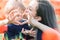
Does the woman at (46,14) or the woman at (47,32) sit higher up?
the woman at (46,14)

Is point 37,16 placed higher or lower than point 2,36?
higher

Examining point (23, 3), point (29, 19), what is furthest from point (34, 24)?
point (23, 3)

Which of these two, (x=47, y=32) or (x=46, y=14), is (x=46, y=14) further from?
(x=47, y=32)

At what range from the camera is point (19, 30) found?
86cm

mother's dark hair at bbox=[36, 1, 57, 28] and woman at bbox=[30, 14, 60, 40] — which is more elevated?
mother's dark hair at bbox=[36, 1, 57, 28]

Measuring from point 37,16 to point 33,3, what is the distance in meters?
0.08

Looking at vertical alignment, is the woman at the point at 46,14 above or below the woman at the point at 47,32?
above

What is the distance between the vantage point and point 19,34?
33.7 inches

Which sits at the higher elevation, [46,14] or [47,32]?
[46,14]

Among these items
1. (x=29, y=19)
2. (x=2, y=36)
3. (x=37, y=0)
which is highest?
(x=37, y=0)

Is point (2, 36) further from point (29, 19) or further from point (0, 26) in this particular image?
point (29, 19)

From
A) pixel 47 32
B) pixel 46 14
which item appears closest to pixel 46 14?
pixel 46 14

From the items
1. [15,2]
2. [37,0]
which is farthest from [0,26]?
[37,0]

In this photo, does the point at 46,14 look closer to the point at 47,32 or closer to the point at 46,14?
the point at 46,14
